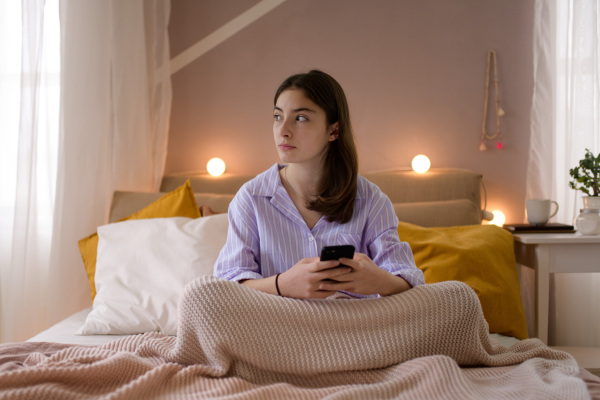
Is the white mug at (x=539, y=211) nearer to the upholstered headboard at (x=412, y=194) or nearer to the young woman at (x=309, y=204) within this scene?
the upholstered headboard at (x=412, y=194)

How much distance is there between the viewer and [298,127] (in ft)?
5.22

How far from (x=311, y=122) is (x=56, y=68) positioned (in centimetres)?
111

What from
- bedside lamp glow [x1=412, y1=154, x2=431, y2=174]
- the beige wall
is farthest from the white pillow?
bedside lamp glow [x1=412, y1=154, x2=431, y2=174]

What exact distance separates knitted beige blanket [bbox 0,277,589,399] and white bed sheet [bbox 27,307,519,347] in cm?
41

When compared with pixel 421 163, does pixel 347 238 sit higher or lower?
lower

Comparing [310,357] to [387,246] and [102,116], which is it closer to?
[387,246]

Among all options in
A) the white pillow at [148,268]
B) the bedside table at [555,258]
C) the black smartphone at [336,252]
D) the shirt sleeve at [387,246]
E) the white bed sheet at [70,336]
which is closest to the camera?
the black smartphone at [336,252]

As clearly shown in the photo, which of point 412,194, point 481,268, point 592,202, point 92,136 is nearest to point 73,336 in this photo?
point 92,136

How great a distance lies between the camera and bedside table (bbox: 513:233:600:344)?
7.28ft

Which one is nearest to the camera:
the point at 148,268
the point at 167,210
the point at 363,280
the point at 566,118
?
the point at 363,280

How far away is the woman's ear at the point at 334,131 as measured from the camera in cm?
168

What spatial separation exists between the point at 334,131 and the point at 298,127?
0.45ft

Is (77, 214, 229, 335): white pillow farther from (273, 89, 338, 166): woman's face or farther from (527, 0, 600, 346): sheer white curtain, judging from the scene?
(527, 0, 600, 346): sheer white curtain

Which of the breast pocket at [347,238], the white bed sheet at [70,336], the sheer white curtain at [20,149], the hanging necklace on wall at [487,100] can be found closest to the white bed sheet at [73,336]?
the white bed sheet at [70,336]
